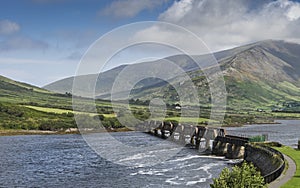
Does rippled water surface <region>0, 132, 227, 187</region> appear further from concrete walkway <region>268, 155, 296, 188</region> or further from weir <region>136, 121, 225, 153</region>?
weir <region>136, 121, 225, 153</region>

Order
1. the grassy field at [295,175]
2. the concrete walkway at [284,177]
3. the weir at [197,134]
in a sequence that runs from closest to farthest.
→ the grassy field at [295,175] < the concrete walkway at [284,177] < the weir at [197,134]

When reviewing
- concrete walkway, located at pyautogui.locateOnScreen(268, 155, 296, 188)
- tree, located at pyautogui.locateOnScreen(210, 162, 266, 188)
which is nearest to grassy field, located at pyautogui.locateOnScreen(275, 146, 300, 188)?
concrete walkway, located at pyautogui.locateOnScreen(268, 155, 296, 188)

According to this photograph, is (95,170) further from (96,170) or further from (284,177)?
(284,177)

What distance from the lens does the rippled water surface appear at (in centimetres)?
7162

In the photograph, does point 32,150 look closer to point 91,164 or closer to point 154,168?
point 91,164

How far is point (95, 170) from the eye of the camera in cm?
8606

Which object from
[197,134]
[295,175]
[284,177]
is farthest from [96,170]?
[197,134]

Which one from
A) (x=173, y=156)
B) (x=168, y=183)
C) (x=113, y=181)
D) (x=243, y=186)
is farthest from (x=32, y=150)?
(x=243, y=186)

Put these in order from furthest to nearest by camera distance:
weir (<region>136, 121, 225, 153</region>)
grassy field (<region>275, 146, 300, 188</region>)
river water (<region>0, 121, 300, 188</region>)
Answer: weir (<region>136, 121, 225, 153</region>)
river water (<region>0, 121, 300, 188</region>)
grassy field (<region>275, 146, 300, 188</region>)

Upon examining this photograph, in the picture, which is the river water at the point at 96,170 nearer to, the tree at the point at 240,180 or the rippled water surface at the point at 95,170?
the rippled water surface at the point at 95,170

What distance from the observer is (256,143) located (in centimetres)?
9969

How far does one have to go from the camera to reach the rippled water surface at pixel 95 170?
71.6 m

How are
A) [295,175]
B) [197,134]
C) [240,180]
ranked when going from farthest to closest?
[197,134], [295,175], [240,180]

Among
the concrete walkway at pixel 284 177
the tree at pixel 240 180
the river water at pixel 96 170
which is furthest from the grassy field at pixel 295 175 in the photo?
the tree at pixel 240 180
